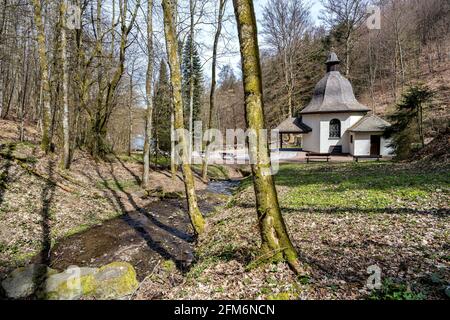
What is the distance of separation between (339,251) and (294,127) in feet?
80.3

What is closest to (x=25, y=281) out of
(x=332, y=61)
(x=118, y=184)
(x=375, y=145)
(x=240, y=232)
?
(x=240, y=232)

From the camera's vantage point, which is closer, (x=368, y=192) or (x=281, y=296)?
(x=281, y=296)

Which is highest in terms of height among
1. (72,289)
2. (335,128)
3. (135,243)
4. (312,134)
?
(335,128)

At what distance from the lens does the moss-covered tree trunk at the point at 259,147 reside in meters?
4.09

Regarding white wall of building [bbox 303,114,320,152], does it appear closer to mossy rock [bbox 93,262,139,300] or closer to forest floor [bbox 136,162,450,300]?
forest floor [bbox 136,162,450,300]

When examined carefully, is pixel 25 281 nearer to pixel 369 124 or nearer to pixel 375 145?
pixel 369 124

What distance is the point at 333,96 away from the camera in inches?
1054

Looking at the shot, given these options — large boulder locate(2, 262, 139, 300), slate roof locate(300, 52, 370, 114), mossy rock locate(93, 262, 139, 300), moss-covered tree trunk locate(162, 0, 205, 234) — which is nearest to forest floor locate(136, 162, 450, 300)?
mossy rock locate(93, 262, 139, 300)

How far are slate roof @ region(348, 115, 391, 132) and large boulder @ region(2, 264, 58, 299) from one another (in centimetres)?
2376

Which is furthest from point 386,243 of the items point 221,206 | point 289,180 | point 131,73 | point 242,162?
point 131,73

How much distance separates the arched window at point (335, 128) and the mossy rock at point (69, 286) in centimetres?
2552

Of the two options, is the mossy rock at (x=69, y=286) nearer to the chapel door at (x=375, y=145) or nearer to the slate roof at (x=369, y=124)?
the slate roof at (x=369, y=124)

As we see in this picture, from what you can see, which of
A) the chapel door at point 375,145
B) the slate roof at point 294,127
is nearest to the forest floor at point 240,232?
the chapel door at point 375,145

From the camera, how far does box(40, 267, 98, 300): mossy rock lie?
4461mm
